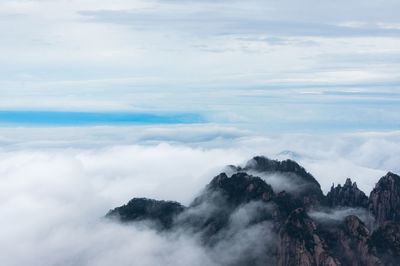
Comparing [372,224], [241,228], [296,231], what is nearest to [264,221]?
[241,228]

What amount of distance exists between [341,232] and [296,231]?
11.9m

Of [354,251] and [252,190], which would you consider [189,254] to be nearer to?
[252,190]

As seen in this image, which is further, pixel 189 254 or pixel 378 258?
pixel 189 254

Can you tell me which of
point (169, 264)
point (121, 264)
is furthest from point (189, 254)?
point (121, 264)

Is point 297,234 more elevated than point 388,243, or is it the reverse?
point 297,234

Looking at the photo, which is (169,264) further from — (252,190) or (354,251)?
(354,251)

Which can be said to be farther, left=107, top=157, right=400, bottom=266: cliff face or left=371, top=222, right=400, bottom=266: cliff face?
left=371, top=222, right=400, bottom=266: cliff face

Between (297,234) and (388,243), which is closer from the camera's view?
(297,234)

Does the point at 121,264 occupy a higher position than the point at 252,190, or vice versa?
the point at 252,190

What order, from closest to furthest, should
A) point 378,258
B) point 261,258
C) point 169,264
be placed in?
point 378,258 < point 261,258 < point 169,264

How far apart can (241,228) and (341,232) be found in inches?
1134

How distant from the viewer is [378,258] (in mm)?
167125

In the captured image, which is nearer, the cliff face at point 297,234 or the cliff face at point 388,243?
the cliff face at point 297,234

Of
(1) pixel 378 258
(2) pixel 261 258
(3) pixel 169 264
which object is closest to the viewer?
(1) pixel 378 258
